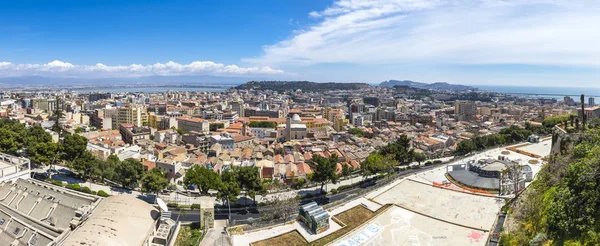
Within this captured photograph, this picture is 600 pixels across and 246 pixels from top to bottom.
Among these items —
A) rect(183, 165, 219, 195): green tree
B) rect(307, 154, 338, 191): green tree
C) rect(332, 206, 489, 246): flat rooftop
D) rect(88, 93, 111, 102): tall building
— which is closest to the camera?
rect(332, 206, 489, 246): flat rooftop

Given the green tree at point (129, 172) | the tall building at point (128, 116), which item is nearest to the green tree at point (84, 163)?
the green tree at point (129, 172)

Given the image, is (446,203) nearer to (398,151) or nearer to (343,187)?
(343,187)

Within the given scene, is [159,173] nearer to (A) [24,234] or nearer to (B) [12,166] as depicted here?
(B) [12,166]

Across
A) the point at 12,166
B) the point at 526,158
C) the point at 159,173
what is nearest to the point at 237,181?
the point at 159,173

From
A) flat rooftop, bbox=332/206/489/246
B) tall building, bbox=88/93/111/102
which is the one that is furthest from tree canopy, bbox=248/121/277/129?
tall building, bbox=88/93/111/102

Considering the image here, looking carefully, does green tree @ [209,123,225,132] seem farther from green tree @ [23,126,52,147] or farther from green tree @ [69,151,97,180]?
green tree @ [69,151,97,180]

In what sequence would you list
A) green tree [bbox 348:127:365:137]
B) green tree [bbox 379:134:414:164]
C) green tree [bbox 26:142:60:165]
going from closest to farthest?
green tree [bbox 26:142:60:165] < green tree [bbox 379:134:414:164] < green tree [bbox 348:127:365:137]

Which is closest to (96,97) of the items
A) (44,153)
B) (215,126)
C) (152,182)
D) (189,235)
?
(215,126)
